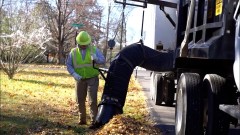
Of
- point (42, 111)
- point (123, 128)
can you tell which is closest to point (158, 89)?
point (42, 111)

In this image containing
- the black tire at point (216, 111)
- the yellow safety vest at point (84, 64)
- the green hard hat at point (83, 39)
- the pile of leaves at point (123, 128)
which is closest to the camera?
the black tire at point (216, 111)

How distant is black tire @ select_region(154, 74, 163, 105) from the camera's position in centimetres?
1116

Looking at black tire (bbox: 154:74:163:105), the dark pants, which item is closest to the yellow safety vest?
the dark pants

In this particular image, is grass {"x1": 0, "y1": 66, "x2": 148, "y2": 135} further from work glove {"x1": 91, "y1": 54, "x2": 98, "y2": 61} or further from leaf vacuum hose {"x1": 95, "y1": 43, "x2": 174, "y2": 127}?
work glove {"x1": 91, "y1": 54, "x2": 98, "y2": 61}

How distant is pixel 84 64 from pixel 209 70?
2.81m

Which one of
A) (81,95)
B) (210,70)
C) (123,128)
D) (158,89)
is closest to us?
(210,70)

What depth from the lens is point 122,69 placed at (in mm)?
7594

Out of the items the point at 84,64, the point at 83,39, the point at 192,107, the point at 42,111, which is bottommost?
the point at 42,111

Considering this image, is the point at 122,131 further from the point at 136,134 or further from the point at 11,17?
the point at 11,17

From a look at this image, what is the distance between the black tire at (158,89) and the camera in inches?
440

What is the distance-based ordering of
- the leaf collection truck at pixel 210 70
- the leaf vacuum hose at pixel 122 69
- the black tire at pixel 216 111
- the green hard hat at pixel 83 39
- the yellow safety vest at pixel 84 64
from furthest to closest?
the yellow safety vest at pixel 84 64
the green hard hat at pixel 83 39
the leaf vacuum hose at pixel 122 69
the black tire at pixel 216 111
the leaf collection truck at pixel 210 70

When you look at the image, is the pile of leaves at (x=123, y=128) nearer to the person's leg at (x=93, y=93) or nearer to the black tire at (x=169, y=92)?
the person's leg at (x=93, y=93)

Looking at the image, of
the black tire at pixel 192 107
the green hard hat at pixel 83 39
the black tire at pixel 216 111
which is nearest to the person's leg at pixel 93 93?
the green hard hat at pixel 83 39

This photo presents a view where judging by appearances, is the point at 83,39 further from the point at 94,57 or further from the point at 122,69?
the point at 122,69
